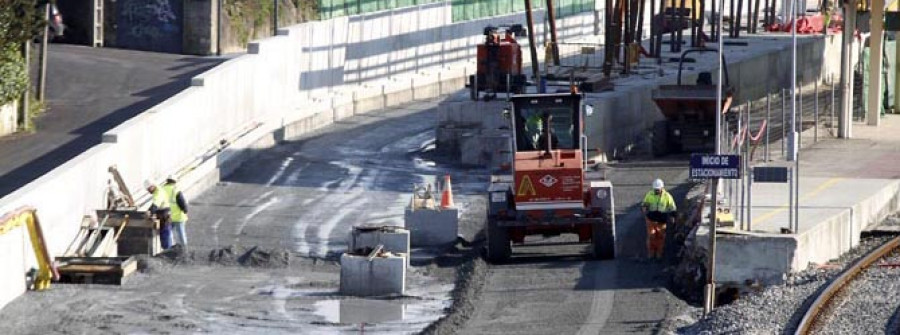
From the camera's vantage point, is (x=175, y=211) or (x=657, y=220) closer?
(x=657, y=220)

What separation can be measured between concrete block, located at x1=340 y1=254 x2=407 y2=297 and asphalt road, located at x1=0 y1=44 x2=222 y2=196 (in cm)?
764

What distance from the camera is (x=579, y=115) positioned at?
30609mm

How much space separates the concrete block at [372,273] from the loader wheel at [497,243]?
2.33 metres

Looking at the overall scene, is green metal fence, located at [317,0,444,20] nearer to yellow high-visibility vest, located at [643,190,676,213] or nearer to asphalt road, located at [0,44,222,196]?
asphalt road, located at [0,44,222,196]

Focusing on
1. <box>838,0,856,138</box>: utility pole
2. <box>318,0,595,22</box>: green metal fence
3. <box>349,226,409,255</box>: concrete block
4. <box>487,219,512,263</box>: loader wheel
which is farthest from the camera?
<box>318,0,595,22</box>: green metal fence

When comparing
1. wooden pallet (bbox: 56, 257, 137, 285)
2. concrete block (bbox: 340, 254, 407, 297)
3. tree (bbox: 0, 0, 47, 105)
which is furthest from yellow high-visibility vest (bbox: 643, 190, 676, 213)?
tree (bbox: 0, 0, 47, 105)

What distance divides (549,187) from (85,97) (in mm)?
16904

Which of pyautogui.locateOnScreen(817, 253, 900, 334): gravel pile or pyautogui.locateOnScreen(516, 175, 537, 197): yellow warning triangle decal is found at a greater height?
pyautogui.locateOnScreen(516, 175, 537, 197): yellow warning triangle decal

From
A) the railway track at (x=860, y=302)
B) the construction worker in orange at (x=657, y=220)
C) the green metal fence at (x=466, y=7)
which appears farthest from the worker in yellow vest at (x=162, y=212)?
the green metal fence at (x=466, y=7)

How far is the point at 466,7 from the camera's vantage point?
67000 mm

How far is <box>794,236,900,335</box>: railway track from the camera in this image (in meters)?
25.4

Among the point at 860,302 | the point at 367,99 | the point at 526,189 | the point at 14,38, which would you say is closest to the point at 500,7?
the point at 367,99

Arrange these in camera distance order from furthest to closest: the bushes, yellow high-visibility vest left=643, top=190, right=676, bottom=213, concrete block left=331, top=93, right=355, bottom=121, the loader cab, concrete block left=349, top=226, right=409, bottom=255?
concrete block left=331, top=93, right=355, bottom=121 → the bushes → yellow high-visibility vest left=643, top=190, right=676, bottom=213 → the loader cab → concrete block left=349, top=226, right=409, bottom=255

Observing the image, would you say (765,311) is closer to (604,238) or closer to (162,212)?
(604,238)
